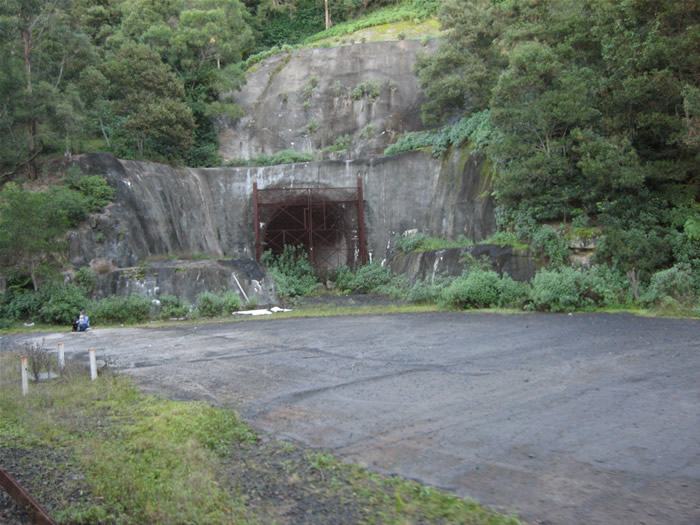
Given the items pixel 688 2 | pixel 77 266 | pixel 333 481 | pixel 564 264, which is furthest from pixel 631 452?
pixel 77 266

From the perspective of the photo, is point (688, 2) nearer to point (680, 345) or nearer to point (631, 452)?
point (680, 345)

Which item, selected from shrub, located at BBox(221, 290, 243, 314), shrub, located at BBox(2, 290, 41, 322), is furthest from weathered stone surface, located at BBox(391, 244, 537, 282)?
shrub, located at BBox(2, 290, 41, 322)

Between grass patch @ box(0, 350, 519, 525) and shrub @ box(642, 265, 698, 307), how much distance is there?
1418cm

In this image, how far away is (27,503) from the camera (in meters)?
4.77

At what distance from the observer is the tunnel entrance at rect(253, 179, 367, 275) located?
110ft

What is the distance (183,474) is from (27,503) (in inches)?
48.6

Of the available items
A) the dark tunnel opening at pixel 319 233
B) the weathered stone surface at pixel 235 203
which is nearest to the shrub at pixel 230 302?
the weathered stone surface at pixel 235 203

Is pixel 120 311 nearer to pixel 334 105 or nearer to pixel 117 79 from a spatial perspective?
pixel 117 79

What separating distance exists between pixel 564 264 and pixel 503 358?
11.1 meters

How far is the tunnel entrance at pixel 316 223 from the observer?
33469 mm

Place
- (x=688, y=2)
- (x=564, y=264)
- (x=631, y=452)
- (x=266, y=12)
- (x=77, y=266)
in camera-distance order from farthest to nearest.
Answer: (x=266, y=12)
(x=77, y=266)
(x=564, y=264)
(x=688, y=2)
(x=631, y=452)

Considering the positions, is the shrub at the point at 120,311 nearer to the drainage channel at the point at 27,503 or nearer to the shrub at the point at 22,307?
the shrub at the point at 22,307

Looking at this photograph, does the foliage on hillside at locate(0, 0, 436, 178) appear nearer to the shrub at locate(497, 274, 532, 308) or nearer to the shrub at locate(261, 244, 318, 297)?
the shrub at locate(261, 244, 318, 297)

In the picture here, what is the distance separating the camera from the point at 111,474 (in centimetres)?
546
